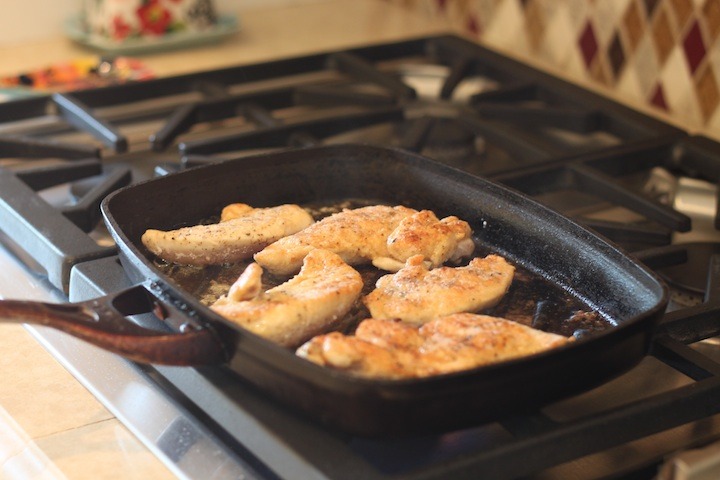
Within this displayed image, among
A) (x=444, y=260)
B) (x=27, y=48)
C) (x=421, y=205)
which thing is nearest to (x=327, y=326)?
(x=444, y=260)

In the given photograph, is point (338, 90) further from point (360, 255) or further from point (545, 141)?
point (360, 255)

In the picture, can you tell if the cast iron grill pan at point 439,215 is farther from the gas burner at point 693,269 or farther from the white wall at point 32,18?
the white wall at point 32,18

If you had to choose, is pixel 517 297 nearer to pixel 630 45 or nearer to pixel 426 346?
pixel 426 346

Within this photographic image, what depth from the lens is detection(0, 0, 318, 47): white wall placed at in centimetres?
195

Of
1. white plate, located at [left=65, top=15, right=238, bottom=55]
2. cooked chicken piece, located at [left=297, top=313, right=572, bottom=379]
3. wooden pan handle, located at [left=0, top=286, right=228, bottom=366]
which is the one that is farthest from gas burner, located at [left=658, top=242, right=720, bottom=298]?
white plate, located at [left=65, top=15, right=238, bottom=55]

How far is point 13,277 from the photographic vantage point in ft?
3.95

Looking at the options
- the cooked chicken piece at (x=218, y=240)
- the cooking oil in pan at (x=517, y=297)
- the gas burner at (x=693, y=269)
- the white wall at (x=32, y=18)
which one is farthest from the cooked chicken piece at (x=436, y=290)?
the white wall at (x=32, y=18)

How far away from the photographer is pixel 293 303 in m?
0.89

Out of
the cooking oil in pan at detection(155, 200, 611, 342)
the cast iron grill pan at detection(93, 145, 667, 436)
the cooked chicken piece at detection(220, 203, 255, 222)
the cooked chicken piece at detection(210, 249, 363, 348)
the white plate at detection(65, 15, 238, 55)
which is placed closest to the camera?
the cast iron grill pan at detection(93, 145, 667, 436)

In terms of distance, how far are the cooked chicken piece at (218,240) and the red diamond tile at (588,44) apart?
87 cm

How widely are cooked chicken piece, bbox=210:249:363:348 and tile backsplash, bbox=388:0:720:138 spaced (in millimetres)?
837

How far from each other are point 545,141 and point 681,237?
0.39 metres

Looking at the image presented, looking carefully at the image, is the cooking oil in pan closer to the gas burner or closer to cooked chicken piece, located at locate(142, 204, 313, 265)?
cooked chicken piece, located at locate(142, 204, 313, 265)

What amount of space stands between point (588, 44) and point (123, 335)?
1.19m
